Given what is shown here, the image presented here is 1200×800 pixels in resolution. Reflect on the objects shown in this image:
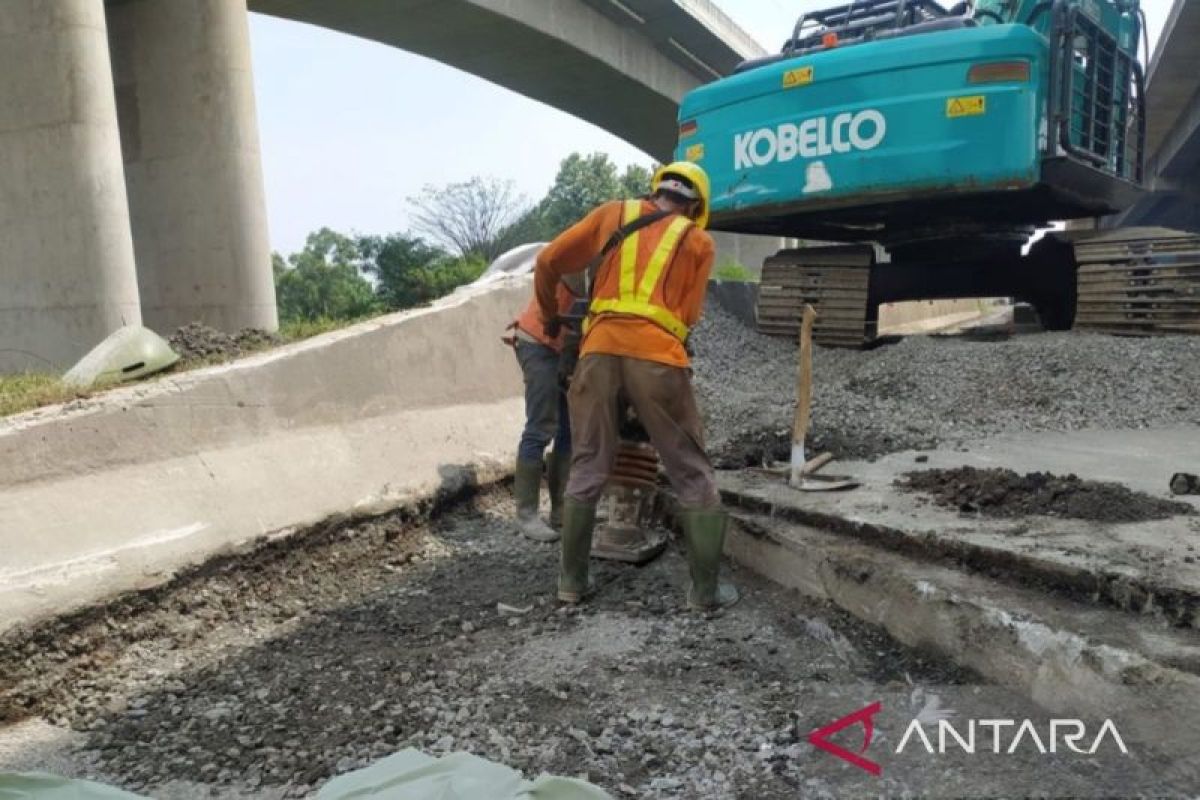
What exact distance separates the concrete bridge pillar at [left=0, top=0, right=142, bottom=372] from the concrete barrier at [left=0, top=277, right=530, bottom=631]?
5.25 meters

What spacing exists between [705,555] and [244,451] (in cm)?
202

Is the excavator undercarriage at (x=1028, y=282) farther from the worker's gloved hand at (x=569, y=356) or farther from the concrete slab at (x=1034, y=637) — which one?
the concrete slab at (x=1034, y=637)

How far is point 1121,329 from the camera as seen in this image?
718 centimetres

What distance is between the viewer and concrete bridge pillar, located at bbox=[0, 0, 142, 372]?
8.59 meters

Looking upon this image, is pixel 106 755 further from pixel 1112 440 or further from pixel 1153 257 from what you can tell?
pixel 1153 257

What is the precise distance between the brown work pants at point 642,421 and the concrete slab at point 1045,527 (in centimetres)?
48

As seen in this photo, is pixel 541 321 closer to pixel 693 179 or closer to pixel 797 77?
pixel 693 179

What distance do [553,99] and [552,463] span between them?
17.8m

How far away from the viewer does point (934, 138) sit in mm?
6727

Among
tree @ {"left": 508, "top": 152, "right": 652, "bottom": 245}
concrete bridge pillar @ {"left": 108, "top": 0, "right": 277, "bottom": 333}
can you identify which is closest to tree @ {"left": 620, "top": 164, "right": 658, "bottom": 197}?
tree @ {"left": 508, "top": 152, "right": 652, "bottom": 245}

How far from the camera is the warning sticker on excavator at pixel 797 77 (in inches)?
280

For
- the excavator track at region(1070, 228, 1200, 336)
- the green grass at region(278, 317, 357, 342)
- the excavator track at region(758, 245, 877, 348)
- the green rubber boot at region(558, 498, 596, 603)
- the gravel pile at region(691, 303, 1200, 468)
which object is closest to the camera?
the green rubber boot at region(558, 498, 596, 603)

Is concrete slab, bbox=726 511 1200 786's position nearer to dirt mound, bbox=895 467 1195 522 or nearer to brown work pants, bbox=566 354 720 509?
brown work pants, bbox=566 354 720 509

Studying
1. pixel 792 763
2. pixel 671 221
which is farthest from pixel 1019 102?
pixel 792 763
